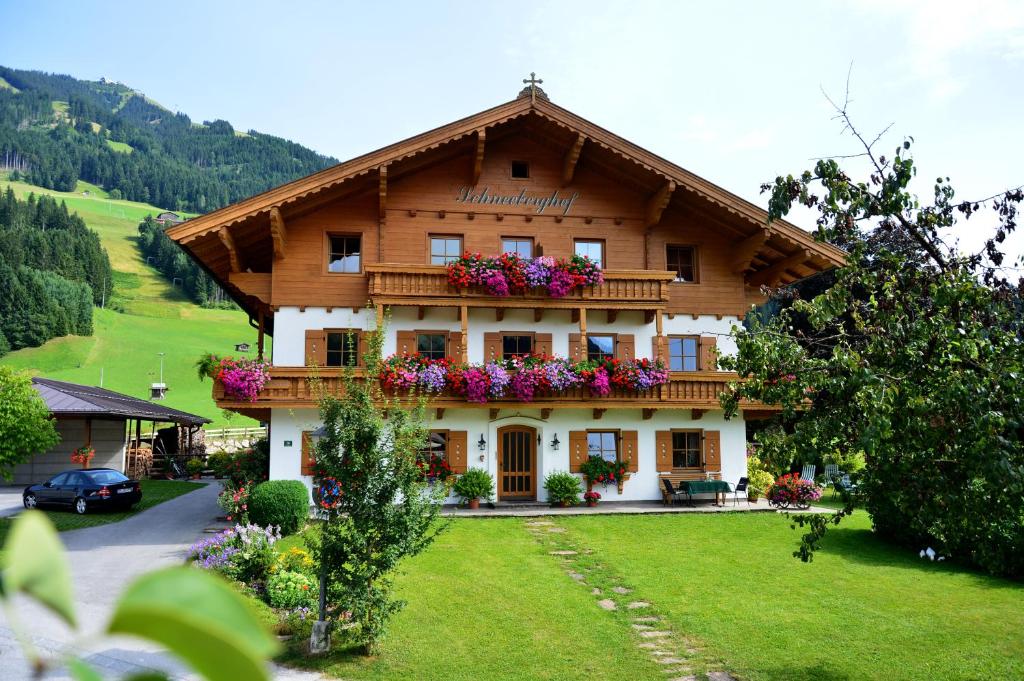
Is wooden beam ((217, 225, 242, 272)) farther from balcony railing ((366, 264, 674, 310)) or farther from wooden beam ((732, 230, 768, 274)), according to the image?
wooden beam ((732, 230, 768, 274))

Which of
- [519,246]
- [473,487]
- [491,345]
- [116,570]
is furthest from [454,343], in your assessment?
[116,570]

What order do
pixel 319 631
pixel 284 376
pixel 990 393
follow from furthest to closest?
pixel 284 376
pixel 319 631
pixel 990 393

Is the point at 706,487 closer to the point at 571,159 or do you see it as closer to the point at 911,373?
the point at 571,159

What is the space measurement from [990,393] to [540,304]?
16058 mm

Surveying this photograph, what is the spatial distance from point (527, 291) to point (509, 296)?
581 mm

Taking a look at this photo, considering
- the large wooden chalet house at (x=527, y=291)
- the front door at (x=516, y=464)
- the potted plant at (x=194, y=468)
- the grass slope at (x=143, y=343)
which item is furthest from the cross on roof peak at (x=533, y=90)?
the grass slope at (x=143, y=343)

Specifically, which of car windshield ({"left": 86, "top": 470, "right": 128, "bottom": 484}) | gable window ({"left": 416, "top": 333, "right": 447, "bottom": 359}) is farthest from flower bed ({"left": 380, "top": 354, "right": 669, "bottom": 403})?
car windshield ({"left": 86, "top": 470, "right": 128, "bottom": 484})

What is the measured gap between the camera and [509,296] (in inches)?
878

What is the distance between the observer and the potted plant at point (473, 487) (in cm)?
2164

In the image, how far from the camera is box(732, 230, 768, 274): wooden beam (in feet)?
77.6

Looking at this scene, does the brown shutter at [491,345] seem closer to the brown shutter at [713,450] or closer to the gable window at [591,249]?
the gable window at [591,249]

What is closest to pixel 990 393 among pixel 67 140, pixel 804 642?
pixel 804 642

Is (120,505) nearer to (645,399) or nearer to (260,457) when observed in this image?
(260,457)

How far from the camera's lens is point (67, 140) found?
189500mm
